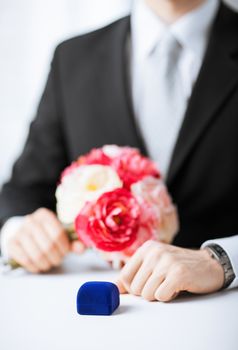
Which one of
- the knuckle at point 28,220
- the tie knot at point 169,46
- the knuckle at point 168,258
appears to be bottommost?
the knuckle at point 168,258

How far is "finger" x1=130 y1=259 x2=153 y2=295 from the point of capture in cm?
110

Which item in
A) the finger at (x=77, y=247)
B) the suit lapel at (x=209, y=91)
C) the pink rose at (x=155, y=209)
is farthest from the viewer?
the suit lapel at (x=209, y=91)

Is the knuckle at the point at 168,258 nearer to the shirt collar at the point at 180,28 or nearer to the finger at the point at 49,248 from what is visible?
the finger at the point at 49,248

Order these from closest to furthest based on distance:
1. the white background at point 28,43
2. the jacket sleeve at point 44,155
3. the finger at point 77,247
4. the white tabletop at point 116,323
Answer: the white tabletop at point 116,323 < the finger at point 77,247 < the jacket sleeve at point 44,155 < the white background at point 28,43

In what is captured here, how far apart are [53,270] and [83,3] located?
3.93 feet

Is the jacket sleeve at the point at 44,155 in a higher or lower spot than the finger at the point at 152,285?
higher

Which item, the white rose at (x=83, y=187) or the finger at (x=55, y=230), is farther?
the finger at (x=55, y=230)

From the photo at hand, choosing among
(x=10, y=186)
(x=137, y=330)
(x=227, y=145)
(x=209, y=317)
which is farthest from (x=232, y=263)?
(x=10, y=186)

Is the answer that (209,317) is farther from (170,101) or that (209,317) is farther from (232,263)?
(170,101)

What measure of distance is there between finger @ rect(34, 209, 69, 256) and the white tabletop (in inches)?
5.0

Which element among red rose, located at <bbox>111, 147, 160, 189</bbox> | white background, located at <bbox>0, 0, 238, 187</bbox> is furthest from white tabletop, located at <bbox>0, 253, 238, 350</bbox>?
white background, located at <bbox>0, 0, 238, 187</bbox>

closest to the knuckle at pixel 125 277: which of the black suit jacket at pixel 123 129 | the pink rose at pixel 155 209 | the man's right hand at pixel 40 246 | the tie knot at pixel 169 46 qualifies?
the pink rose at pixel 155 209

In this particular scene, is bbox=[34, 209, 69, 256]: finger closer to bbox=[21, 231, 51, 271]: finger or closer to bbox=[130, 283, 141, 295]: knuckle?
bbox=[21, 231, 51, 271]: finger

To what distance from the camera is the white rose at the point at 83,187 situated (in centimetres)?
125
